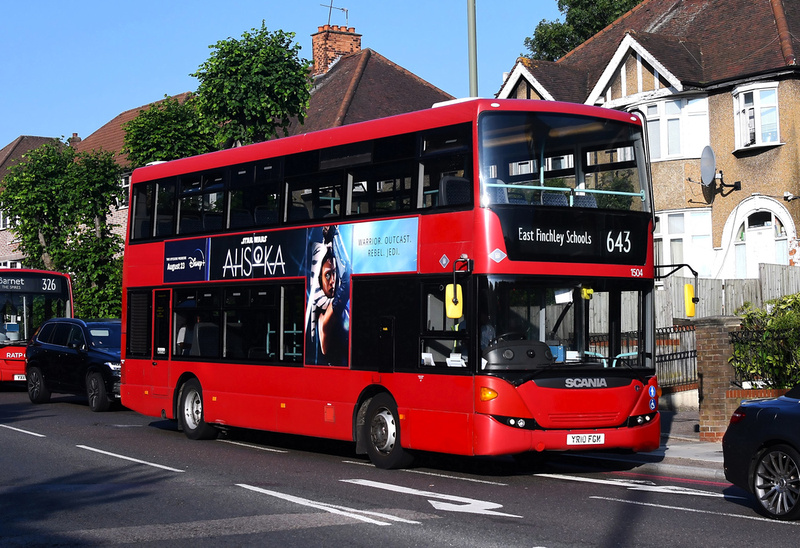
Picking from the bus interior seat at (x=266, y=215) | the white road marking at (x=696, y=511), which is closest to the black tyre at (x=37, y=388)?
the bus interior seat at (x=266, y=215)

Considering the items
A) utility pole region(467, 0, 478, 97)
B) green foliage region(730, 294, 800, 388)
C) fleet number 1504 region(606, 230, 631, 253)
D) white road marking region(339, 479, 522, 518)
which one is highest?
utility pole region(467, 0, 478, 97)

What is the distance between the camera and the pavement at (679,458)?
1371 cm

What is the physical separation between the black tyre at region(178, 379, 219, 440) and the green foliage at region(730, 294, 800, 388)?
801 cm

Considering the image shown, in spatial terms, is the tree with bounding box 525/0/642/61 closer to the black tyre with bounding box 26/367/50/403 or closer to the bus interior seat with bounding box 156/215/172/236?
the black tyre with bounding box 26/367/50/403

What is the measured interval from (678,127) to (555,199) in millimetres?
20566

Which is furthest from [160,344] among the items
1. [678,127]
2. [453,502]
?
[678,127]

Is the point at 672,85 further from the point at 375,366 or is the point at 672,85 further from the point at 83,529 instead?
the point at 83,529

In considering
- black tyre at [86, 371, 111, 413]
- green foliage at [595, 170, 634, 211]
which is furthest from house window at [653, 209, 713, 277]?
green foliage at [595, 170, 634, 211]

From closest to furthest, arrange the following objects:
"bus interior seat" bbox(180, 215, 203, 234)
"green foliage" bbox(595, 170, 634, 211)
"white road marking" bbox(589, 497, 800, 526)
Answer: "white road marking" bbox(589, 497, 800, 526) → "green foliage" bbox(595, 170, 634, 211) → "bus interior seat" bbox(180, 215, 203, 234)

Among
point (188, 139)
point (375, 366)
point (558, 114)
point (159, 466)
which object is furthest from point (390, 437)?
point (188, 139)

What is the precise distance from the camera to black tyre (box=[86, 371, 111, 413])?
23.2 m

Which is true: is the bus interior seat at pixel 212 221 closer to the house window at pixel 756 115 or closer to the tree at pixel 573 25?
the house window at pixel 756 115

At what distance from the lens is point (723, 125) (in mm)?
31469

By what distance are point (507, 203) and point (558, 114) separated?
1.39 m
